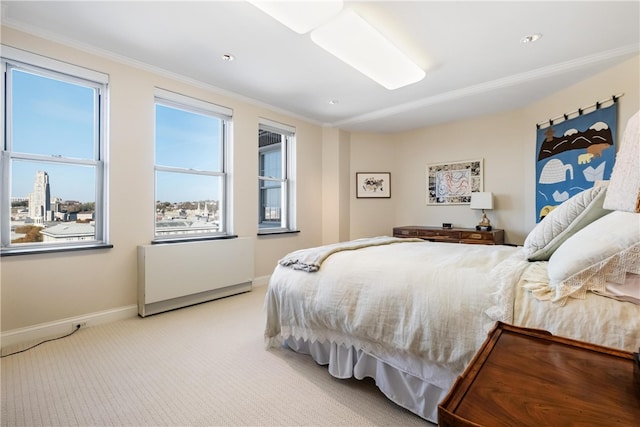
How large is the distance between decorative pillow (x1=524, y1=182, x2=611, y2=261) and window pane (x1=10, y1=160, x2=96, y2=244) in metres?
3.62

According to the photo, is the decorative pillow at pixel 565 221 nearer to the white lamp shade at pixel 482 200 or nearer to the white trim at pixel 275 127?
the white lamp shade at pixel 482 200

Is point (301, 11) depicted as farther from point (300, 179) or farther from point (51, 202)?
point (300, 179)

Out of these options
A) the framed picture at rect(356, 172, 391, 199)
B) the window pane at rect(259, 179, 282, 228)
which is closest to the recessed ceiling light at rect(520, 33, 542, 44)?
the framed picture at rect(356, 172, 391, 199)

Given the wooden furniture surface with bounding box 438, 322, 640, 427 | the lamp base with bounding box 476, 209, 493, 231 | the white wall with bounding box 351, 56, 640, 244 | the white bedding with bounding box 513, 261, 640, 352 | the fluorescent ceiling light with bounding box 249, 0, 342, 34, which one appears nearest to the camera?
the wooden furniture surface with bounding box 438, 322, 640, 427

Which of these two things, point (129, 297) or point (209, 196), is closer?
point (129, 297)

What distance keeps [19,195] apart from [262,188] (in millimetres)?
2527

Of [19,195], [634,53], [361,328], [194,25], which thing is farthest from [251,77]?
[634,53]

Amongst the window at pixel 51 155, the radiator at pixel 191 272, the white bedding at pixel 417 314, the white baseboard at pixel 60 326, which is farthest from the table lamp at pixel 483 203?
the window at pixel 51 155

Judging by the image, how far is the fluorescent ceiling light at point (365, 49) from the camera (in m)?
2.18

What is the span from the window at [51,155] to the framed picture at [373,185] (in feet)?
12.2

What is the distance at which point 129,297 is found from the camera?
2.94 m

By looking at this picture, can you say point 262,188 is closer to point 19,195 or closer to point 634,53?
point 19,195

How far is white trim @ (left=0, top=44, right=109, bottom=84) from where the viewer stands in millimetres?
2303

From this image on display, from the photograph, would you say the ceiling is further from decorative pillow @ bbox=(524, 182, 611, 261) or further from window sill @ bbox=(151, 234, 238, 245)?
window sill @ bbox=(151, 234, 238, 245)
